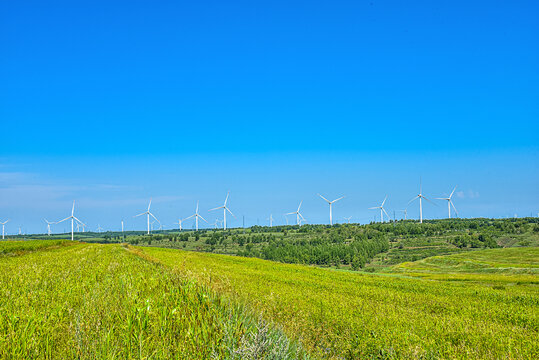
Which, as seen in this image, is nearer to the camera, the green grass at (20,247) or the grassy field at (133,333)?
the grassy field at (133,333)

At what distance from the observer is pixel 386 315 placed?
52.3 ft

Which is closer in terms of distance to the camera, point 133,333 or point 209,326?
point 133,333

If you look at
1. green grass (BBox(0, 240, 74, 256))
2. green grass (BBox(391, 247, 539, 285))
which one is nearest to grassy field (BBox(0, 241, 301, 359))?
green grass (BBox(0, 240, 74, 256))

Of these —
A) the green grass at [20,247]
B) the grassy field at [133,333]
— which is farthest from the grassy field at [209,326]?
the green grass at [20,247]

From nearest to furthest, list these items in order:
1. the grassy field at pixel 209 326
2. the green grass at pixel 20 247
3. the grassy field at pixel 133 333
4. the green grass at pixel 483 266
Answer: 1. the grassy field at pixel 133 333
2. the grassy field at pixel 209 326
3. the green grass at pixel 20 247
4. the green grass at pixel 483 266

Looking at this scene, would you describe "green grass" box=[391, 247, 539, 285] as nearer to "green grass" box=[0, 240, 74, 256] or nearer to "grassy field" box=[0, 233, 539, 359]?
"grassy field" box=[0, 233, 539, 359]

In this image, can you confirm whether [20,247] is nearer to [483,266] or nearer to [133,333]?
[133,333]

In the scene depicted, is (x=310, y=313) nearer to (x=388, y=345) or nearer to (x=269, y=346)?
(x=388, y=345)

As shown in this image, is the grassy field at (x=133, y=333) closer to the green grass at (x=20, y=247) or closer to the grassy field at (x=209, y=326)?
the grassy field at (x=209, y=326)

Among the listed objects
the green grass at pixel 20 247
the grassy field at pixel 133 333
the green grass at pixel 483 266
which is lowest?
the green grass at pixel 483 266

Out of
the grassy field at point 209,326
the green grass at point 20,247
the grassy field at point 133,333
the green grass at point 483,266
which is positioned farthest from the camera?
the green grass at point 483,266

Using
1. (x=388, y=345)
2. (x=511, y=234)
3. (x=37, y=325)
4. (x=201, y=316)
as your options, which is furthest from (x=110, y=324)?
(x=511, y=234)

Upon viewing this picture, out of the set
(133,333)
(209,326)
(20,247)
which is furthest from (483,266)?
(20,247)

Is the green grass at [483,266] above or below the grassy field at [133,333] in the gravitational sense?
below
